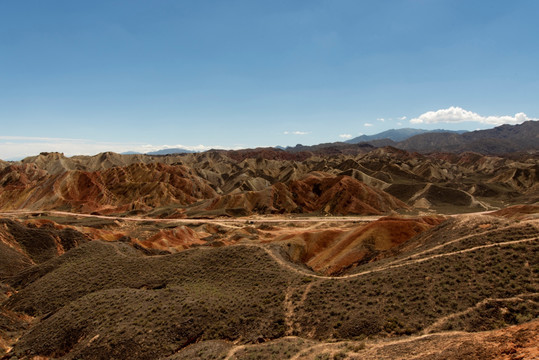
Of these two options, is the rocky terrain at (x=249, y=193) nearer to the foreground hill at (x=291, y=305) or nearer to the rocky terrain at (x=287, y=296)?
the rocky terrain at (x=287, y=296)

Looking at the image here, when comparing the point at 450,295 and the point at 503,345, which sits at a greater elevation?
the point at 503,345

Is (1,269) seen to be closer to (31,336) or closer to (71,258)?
(71,258)

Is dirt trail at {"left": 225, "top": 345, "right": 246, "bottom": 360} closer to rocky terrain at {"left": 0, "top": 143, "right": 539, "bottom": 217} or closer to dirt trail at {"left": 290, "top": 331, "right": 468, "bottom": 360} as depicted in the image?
dirt trail at {"left": 290, "top": 331, "right": 468, "bottom": 360}

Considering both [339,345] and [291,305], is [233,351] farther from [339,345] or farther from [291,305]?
[339,345]

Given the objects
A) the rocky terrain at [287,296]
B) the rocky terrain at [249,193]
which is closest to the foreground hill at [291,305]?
the rocky terrain at [287,296]

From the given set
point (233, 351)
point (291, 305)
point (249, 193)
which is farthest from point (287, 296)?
point (249, 193)

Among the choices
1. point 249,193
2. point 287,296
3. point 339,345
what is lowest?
point 339,345

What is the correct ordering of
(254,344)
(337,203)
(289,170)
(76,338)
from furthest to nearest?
(289,170)
(337,203)
(76,338)
(254,344)

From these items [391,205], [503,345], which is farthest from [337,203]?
[503,345]
